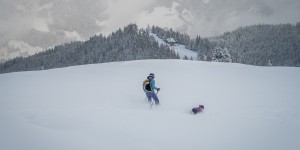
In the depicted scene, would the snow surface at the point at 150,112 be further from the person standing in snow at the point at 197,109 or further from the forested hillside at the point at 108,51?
the forested hillside at the point at 108,51

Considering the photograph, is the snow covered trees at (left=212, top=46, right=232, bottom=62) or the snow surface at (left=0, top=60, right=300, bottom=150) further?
the snow covered trees at (left=212, top=46, right=232, bottom=62)

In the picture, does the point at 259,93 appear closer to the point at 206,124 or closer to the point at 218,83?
the point at 218,83

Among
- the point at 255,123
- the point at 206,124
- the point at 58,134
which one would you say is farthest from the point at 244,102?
the point at 58,134

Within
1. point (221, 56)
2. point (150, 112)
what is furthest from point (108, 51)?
point (150, 112)

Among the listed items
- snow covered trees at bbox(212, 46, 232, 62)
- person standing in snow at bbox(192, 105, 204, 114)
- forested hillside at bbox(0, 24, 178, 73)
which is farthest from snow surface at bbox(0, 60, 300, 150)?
forested hillside at bbox(0, 24, 178, 73)

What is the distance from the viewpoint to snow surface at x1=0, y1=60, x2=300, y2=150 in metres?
9.17

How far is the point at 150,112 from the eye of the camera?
1273 cm

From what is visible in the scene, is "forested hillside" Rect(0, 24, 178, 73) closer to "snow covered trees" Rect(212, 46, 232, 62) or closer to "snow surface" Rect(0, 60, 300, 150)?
"snow covered trees" Rect(212, 46, 232, 62)

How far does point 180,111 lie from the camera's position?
45.6ft

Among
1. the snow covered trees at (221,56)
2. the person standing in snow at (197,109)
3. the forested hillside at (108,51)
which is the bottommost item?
the person standing in snow at (197,109)

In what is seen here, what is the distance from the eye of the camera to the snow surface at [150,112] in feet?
30.1

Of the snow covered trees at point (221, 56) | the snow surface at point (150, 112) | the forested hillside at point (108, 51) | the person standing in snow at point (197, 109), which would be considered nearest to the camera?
the snow surface at point (150, 112)

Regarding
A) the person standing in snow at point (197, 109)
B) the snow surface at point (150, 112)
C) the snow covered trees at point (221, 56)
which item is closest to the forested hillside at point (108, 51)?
the snow covered trees at point (221, 56)

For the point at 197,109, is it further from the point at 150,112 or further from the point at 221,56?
the point at 221,56
